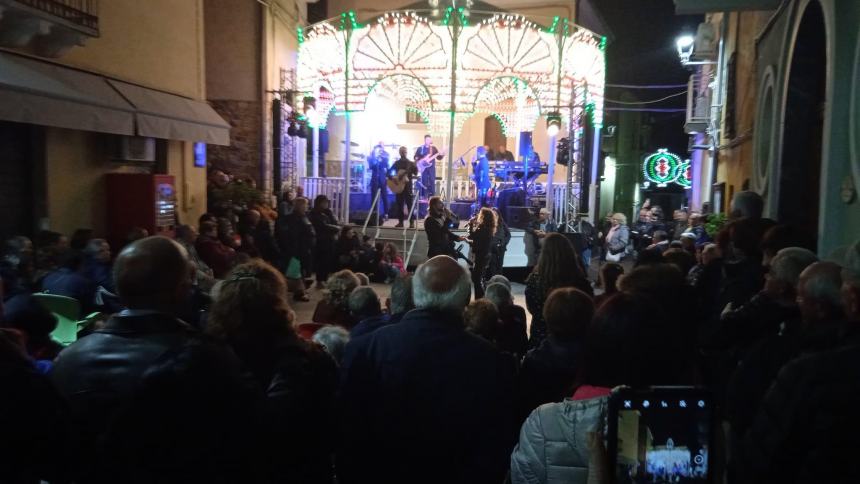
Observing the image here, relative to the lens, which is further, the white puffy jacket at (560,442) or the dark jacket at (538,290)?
the dark jacket at (538,290)

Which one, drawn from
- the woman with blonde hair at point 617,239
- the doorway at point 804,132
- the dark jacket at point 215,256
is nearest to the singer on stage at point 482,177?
the woman with blonde hair at point 617,239

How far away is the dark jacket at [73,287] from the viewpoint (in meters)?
5.64

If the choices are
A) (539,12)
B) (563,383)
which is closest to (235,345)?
(563,383)

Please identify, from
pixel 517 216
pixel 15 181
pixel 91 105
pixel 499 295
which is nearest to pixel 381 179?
pixel 517 216

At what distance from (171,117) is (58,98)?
294 centimetres

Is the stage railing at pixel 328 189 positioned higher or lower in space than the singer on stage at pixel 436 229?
higher

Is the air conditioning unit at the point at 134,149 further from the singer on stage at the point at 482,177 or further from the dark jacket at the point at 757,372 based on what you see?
the dark jacket at the point at 757,372

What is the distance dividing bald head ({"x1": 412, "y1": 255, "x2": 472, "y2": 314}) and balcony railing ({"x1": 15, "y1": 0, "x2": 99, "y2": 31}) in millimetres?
6768

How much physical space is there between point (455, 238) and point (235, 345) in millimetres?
8352

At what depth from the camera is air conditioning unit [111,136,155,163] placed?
9.93m

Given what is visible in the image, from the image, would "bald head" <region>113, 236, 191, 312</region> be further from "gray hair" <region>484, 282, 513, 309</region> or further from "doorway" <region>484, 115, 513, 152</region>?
"doorway" <region>484, 115, 513, 152</region>

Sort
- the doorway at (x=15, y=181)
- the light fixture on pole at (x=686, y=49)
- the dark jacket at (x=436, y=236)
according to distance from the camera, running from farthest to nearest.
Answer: the light fixture on pole at (x=686, y=49)
the dark jacket at (x=436, y=236)
the doorway at (x=15, y=181)

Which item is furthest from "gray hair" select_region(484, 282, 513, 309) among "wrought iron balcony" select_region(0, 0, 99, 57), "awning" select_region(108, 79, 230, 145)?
"awning" select_region(108, 79, 230, 145)

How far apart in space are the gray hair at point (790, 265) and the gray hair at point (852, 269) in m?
0.29
